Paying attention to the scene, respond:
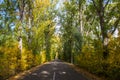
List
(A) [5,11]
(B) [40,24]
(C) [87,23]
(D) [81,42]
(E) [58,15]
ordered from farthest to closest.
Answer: (E) [58,15]
(C) [87,23]
(B) [40,24]
(D) [81,42]
(A) [5,11]

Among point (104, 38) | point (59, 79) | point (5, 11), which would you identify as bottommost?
point (59, 79)

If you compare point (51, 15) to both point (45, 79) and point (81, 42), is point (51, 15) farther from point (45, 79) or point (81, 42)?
point (45, 79)

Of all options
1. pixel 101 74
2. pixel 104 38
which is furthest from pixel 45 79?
pixel 104 38

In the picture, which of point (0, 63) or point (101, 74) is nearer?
point (0, 63)

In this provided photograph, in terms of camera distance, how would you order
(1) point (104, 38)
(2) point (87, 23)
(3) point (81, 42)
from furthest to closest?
(2) point (87, 23) < (3) point (81, 42) < (1) point (104, 38)

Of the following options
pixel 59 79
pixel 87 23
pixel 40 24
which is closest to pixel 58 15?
pixel 87 23

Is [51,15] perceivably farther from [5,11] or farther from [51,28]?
[5,11]

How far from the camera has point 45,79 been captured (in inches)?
724

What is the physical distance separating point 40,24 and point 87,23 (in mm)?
11702

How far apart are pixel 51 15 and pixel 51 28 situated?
27.6 ft

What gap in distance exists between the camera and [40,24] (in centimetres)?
→ 4419

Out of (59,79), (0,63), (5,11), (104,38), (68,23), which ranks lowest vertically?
(59,79)

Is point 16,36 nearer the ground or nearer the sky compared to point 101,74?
nearer the sky

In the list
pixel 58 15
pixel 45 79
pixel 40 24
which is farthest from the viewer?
pixel 58 15
